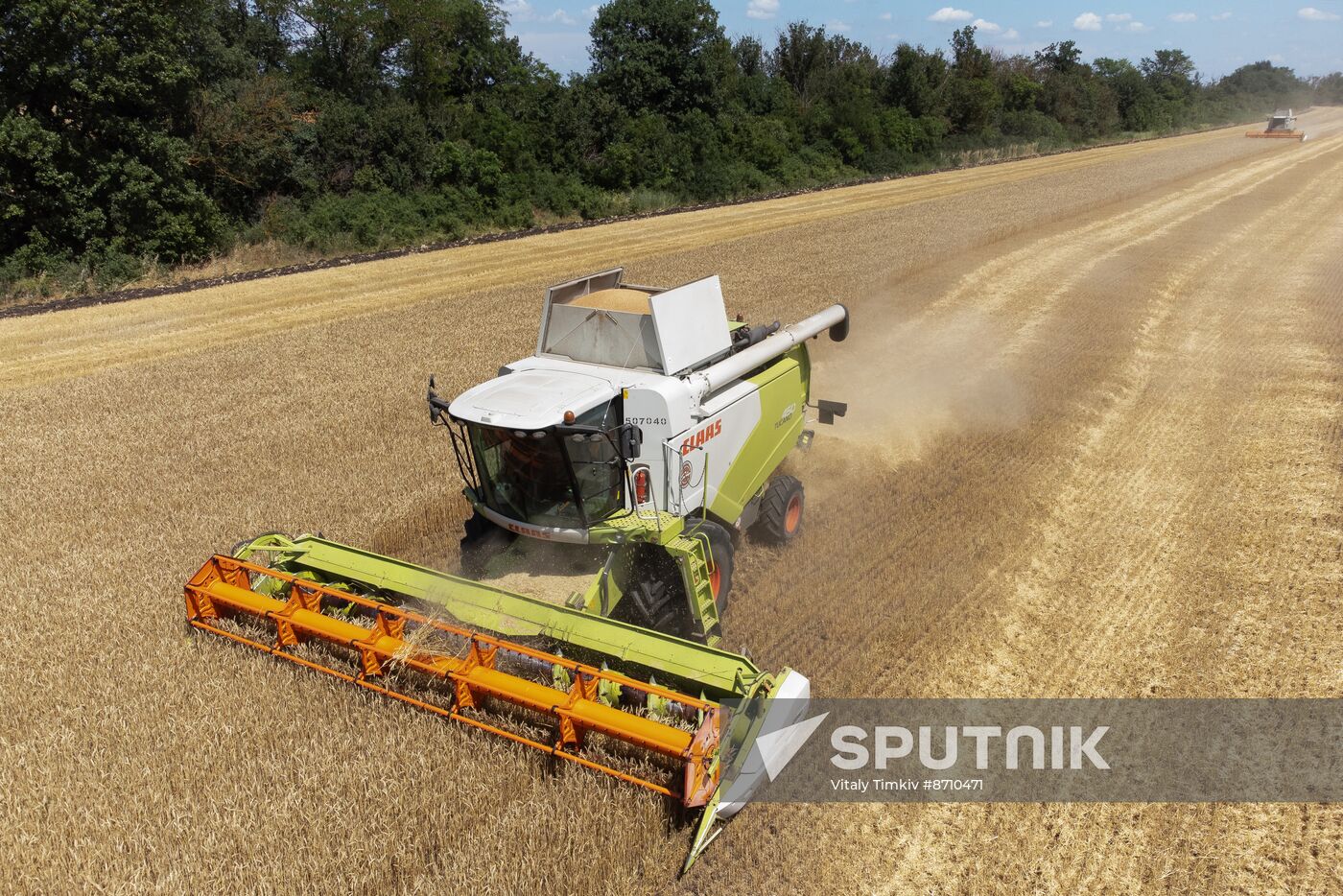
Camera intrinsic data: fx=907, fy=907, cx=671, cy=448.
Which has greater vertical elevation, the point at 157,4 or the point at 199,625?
the point at 157,4

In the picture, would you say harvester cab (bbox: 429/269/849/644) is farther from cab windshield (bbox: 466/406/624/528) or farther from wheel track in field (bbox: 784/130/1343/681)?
wheel track in field (bbox: 784/130/1343/681)

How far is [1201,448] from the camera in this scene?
34.9ft

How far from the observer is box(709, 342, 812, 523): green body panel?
7362mm

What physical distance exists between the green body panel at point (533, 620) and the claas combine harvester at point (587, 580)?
1 centimetres

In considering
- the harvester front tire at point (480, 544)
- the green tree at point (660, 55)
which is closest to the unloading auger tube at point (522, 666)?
the harvester front tire at point (480, 544)

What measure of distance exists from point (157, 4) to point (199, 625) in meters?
18.9

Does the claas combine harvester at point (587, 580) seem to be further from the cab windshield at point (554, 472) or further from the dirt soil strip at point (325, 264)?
the dirt soil strip at point (325, 264)

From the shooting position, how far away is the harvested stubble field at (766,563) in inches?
185

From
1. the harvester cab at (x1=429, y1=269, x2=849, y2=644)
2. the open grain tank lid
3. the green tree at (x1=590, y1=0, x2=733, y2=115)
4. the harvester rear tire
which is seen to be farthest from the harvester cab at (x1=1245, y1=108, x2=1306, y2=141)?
the harvester cab at (x1=429, y1=269, x2=849, y2=644)

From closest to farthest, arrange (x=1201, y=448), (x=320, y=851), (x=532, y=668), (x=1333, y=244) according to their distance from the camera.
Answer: (x=320, y=851)
(x=532, y=668)
(x=1201, y=448)
(x=1333, y=244)

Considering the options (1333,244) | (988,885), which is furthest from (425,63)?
(988,885)

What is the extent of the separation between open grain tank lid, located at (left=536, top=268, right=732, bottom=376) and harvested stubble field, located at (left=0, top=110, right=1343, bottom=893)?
205cm

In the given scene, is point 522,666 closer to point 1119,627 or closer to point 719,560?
point 719,560

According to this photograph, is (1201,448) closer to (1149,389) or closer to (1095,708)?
(1149,389)
